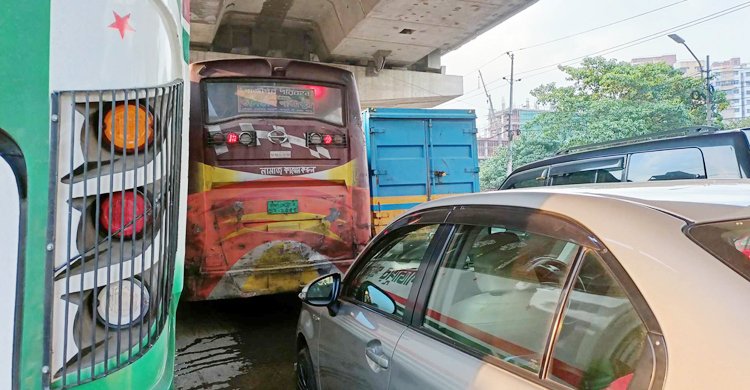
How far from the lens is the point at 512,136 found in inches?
1160

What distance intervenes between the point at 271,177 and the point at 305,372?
2.53m

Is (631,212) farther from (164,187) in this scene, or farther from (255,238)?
(255,238)

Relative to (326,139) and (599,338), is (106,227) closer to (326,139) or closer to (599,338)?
(599,338)

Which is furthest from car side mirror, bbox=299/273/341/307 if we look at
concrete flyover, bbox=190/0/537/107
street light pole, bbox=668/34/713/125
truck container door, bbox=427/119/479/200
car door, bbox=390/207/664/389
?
street light pole, bbox=668/34/713/125

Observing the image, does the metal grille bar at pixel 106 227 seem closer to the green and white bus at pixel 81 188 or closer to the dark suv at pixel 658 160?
the green and white bus at pixel 81 188

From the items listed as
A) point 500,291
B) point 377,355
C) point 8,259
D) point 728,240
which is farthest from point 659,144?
point 8,259

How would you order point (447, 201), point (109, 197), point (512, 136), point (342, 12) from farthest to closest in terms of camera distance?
1. point (512, 136)
2. point (342, 12)
3. point (447, 201)
4. point (109, 197)

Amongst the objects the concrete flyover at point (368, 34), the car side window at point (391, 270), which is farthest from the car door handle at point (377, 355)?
the concrete flyover at point (368, 34)

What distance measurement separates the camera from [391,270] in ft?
8.39

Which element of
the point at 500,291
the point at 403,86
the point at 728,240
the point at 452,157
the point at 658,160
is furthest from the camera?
the point at 403,86

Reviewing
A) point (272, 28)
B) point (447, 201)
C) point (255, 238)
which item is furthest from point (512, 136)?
point (447, 201)

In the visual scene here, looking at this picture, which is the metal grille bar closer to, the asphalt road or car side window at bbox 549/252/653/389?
car side window at bbox 549/252/653/389

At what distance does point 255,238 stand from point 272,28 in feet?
36.6

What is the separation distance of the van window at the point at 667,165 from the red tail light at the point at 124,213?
4280 mm
